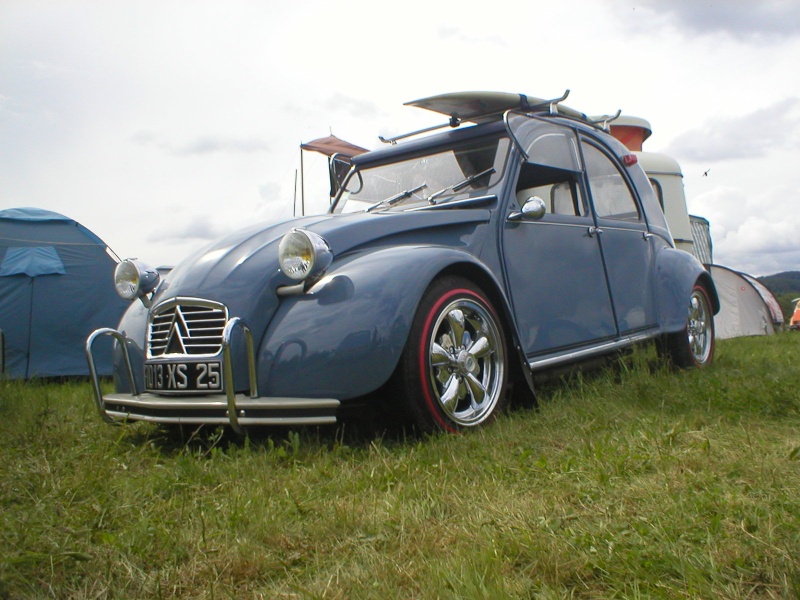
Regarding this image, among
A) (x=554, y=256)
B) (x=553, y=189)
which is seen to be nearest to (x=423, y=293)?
(x=554, y=256)

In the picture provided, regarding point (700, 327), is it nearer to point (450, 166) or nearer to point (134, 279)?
point (450, 166)

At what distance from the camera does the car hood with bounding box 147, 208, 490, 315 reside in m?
3.31

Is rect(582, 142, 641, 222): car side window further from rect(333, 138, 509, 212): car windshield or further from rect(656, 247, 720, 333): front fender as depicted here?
rect(333, 138, 509, 212): car windshield

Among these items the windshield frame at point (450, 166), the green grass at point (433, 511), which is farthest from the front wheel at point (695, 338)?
the windshield frame at point (450, 166)

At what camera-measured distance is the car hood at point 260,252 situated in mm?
3307

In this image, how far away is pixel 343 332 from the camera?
3.04 m

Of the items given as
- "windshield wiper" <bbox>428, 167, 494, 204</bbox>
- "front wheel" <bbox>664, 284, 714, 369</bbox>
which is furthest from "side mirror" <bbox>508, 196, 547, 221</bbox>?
"front wheel" <bbox>664, 284, 714, 369</bbox>

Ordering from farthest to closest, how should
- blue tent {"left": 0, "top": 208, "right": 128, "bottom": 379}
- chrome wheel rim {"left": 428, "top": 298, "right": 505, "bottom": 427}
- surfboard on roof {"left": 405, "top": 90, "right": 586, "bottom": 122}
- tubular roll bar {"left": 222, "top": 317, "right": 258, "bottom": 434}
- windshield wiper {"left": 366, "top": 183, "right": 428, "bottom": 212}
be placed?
blue tent {"left": 0, "top": 208, "right": 128, "bottom": 379} < surfboard on roof {"left": 405, "top": 90, "right": 586, "bottom": 122} < windshield wiper {"left": 366, "top": 183, "right": 428, "bottom": 212} < chrome wheel rim {"left": 428, "top": 298, "right": 505, "bottom": 427} < tubular roll bar {"left": 222, "top": 317, "right": 258, "bottom": 434}

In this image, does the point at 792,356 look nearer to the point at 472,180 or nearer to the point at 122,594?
the point at 472,180

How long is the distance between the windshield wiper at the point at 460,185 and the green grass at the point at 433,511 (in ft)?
4.66

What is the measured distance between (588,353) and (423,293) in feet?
5.15

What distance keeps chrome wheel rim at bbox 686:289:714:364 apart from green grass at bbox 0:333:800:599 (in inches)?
81.3

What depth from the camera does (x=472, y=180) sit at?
436 centimetres

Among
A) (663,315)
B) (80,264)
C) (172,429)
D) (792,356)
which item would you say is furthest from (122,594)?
(80,264)
